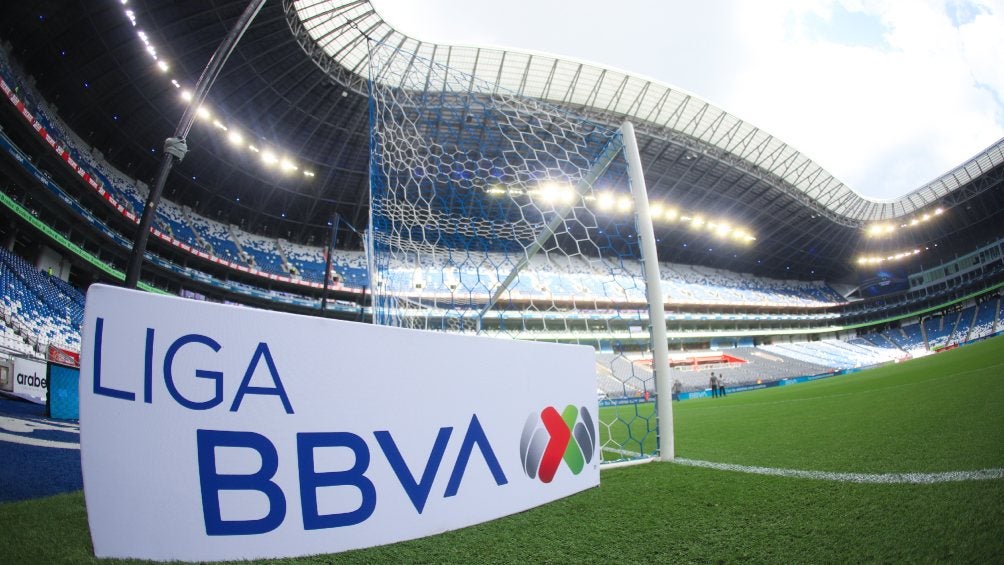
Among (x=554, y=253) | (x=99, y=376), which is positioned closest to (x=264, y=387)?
Answer: (x=99, y=376)

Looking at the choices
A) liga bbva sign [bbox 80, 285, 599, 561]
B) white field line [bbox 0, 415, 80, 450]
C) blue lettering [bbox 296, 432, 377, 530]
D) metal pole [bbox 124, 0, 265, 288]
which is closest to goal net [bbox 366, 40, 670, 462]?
metal pole [bbox 124, 0, 265, 288]

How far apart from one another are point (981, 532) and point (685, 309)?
3694cm

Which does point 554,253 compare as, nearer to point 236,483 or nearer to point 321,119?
point 321,119

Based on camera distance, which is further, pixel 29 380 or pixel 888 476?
pixel 29 380

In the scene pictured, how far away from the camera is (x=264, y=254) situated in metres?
25.7

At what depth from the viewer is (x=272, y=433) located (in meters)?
1.28

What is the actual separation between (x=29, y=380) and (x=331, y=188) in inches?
715

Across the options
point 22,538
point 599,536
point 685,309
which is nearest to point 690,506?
point 599,536

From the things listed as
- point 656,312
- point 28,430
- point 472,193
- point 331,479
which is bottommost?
point 28,430

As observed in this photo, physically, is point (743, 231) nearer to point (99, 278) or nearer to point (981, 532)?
point (981, 532)

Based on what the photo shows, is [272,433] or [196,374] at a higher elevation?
[196,374]

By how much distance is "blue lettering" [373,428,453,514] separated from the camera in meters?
1.48

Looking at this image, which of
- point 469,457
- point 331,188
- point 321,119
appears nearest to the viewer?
point 469,457

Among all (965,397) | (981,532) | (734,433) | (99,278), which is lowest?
(734,433)
